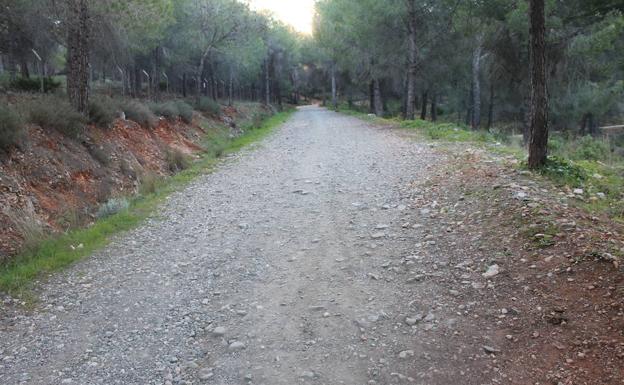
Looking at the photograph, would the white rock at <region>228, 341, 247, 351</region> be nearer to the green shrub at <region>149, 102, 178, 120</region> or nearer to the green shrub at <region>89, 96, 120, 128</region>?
the green shrub at <region>89, 96, 120, 128</region>

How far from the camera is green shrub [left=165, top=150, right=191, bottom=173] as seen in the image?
13.6 m

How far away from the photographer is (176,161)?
1385 cm

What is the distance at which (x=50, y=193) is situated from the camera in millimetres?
8523

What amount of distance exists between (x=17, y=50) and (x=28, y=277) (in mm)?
18102

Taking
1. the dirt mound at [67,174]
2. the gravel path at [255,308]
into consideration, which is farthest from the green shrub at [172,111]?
the gravel path at [255,308]

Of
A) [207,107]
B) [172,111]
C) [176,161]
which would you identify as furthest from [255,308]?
[207,107]

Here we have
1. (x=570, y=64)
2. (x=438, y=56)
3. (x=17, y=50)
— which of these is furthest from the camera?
(x=438, y=56)

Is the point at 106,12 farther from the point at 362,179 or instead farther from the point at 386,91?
the point at 386,91

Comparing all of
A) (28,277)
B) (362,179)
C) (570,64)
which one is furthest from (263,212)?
(570,64)

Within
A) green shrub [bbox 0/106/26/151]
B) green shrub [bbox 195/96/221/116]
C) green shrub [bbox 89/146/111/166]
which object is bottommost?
green shrub [bbox 89/146/111/166]

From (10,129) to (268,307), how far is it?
22.0 feet

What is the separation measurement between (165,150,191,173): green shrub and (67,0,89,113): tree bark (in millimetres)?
2640

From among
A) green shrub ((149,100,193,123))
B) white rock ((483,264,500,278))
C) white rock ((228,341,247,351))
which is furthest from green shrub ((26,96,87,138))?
white rock ((483,264,500,278))

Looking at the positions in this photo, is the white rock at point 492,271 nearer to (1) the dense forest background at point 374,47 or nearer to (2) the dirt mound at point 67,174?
(1) the dense forest background at point 374,47
